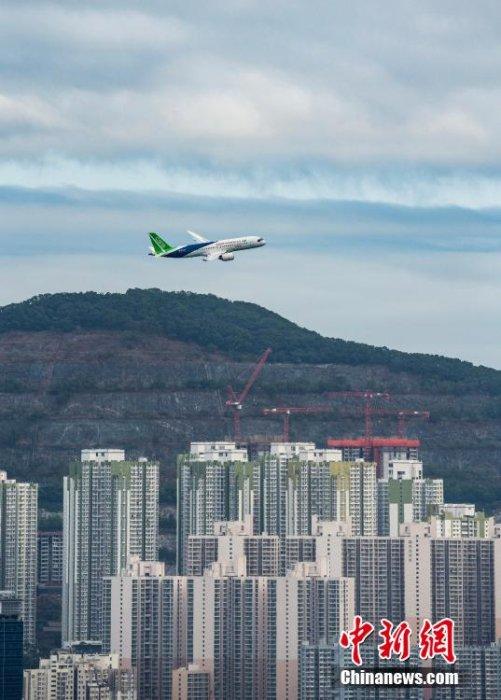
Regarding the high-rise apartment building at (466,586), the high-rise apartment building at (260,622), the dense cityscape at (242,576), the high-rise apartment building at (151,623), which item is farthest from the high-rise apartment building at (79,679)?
the high-rise apartment building at (466,586)

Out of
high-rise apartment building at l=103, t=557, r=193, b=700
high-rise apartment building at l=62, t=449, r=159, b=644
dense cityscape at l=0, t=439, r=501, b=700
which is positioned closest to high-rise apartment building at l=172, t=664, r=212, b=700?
dense cityscape at l=0, t=439, r=501, b=700

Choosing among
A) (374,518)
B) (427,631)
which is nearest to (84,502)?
(374,518)

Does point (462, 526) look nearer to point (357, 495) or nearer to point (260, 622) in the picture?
point (357, 495)

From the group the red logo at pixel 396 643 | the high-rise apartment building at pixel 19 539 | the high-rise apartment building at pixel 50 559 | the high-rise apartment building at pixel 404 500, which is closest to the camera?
the red logo at pixel 396 643

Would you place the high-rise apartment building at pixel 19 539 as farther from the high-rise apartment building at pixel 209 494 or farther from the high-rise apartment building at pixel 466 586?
the high-rise apartment building at pixel 466 586

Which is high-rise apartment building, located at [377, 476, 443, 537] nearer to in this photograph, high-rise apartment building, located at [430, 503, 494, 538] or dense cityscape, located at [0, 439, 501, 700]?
dense cityscape, located at [0, 439, 501, 700]

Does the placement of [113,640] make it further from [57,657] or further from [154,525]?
[154,525]

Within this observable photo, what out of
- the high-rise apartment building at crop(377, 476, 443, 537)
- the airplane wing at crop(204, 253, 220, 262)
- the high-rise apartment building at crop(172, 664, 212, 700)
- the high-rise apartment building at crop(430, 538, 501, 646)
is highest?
the airplane wing at crop(204, 253, 220, 262)
